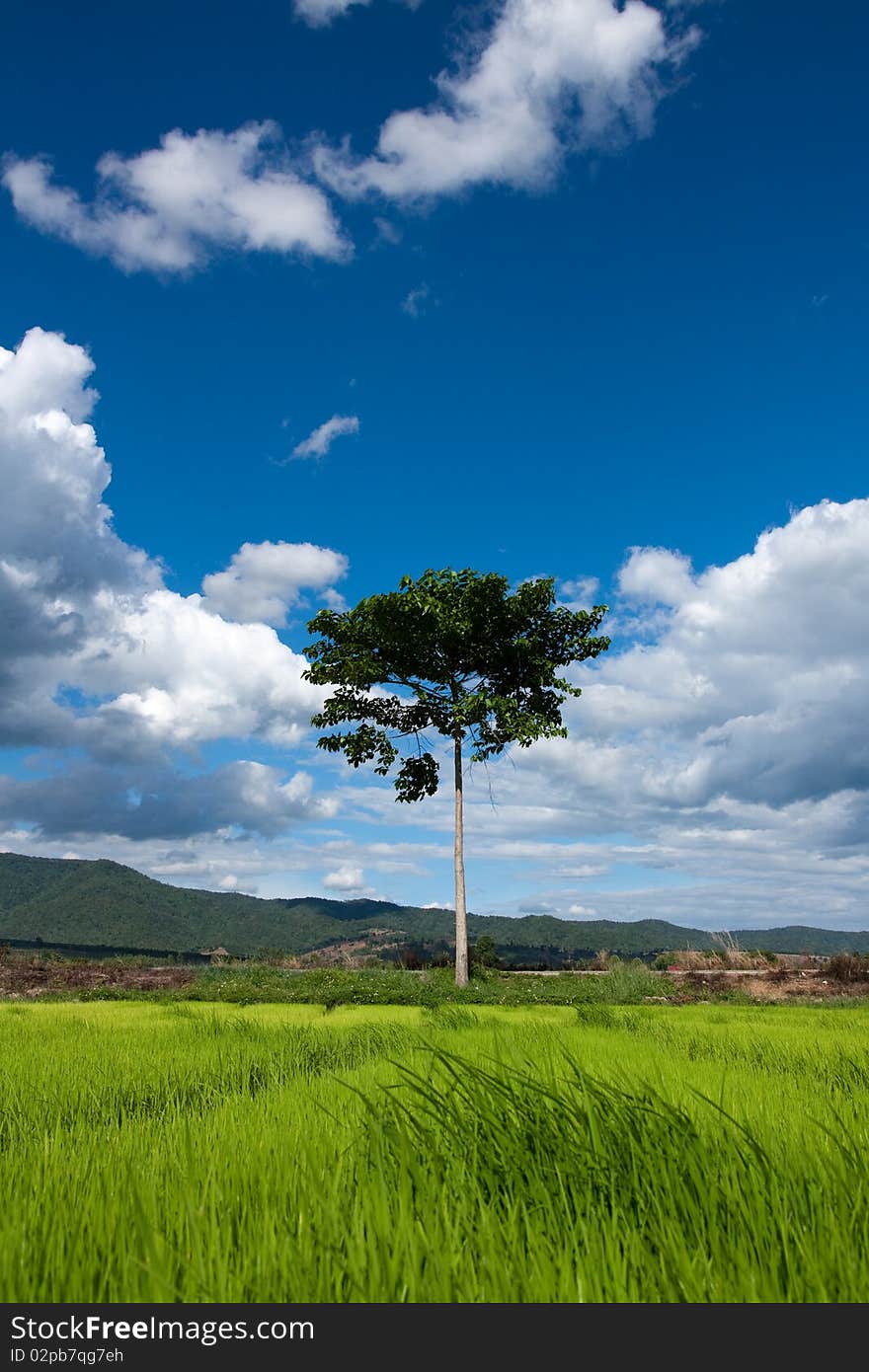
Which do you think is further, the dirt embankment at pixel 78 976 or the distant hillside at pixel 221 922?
the distant hillside at pixel 221 922

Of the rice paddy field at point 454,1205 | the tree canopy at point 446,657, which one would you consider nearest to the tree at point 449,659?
the tree canopy at point 446,657

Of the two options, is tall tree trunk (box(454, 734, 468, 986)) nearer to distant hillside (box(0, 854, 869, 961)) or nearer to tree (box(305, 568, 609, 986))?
tree (box(305, 568, 609, 986))

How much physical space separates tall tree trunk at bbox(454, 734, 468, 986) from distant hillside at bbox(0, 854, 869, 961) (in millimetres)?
37698

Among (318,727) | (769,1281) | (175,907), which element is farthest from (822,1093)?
(175,907)

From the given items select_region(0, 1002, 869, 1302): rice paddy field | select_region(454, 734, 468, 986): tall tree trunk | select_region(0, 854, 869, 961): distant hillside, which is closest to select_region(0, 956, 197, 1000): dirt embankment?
select_region(454, 734, 468, 986): tall tree trunk

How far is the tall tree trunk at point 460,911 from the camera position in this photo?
23125mm

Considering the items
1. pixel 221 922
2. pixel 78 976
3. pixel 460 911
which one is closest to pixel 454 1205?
pixel 460 911

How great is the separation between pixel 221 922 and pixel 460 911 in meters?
72.5

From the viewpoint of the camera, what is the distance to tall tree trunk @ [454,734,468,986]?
23.1 m

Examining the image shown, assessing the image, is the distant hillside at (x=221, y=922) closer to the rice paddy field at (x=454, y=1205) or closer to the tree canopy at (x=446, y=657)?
the tree canopy at (x=446, y=657)

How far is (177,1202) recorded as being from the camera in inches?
104

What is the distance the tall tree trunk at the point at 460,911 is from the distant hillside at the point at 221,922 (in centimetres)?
3770

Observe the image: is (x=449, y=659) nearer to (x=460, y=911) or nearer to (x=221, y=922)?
(x=460, y=911)
